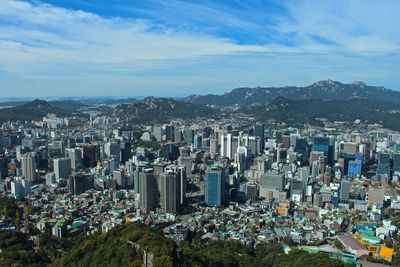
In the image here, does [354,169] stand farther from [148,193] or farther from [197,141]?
[197,141]

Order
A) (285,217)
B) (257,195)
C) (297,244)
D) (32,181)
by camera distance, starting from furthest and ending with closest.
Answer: (32,181)
(257,195)
(285,217)
(297,244)

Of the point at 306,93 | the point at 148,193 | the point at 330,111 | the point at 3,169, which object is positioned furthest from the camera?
the point at 306,93

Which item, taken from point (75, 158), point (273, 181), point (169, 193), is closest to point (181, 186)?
point (169, 193)

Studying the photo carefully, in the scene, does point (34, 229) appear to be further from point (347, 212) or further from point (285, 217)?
point (347, 212)

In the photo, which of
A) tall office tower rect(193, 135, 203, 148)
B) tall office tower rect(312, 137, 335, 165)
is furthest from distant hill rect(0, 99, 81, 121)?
tall office tower rect(312, 137, 335, 165)

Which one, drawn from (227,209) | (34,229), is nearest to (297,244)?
(227,209)

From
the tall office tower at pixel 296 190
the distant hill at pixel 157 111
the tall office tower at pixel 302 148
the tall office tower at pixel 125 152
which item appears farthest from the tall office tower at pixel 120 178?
the distant hill at pixel 157 111
